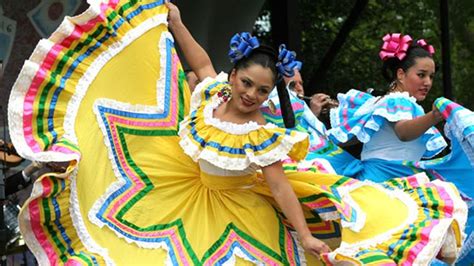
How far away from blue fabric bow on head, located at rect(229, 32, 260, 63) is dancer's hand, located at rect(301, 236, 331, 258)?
2.83 ft

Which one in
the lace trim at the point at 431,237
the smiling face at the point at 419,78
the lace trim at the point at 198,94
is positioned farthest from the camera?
the smiling face at the point at 419,78

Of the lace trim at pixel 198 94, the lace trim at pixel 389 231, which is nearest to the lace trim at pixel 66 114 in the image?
the lace trim at pixel 198 94

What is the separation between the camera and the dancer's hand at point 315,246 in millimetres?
4434

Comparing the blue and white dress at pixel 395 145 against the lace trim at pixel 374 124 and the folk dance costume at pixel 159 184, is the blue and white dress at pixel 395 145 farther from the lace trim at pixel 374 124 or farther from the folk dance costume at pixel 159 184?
the folk dance costume at pixel 159 184

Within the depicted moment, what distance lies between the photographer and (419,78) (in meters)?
5.94

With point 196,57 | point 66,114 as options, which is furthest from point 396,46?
point 66,114

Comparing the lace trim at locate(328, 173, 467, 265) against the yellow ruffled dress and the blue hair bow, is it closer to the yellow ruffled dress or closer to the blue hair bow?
the yellow ruffled dress

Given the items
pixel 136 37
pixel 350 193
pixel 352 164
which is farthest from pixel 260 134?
pixel 352 164

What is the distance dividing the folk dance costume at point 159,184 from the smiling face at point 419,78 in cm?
119

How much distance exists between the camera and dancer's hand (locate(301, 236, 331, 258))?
175 inches

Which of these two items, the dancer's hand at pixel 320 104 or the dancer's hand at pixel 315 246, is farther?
the dancer's hand at pixel 320 104

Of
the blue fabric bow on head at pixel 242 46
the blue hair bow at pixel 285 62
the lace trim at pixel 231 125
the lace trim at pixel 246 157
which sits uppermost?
the blue fabric bow on head at pixel 242 46

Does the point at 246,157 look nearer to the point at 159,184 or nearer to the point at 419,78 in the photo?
the point at 159,184

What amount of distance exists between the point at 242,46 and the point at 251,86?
0.65 feet
